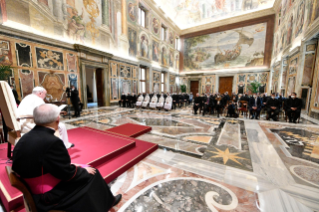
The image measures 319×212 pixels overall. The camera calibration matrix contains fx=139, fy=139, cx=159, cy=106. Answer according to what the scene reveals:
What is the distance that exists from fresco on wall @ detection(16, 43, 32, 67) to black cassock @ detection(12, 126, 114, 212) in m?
7.87

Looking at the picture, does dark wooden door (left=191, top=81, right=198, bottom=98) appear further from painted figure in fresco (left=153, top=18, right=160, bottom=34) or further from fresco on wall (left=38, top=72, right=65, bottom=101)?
fresco on wall (left=38, top=72, right=65, bottom=101)

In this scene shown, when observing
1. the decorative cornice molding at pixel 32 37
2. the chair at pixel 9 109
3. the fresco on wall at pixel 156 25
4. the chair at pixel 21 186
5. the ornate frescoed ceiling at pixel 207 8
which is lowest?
the chair at pixel 21 186

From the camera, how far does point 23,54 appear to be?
651 cm

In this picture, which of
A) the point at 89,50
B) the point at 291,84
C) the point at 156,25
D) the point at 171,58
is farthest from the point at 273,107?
the point at 171,58

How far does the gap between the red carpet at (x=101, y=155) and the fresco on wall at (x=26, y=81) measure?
4613 millimetres

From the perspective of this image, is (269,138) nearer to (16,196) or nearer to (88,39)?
(16,196)

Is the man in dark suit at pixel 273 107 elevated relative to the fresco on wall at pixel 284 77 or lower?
lower

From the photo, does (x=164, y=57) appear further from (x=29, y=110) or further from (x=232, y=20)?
(x=29, y=110)

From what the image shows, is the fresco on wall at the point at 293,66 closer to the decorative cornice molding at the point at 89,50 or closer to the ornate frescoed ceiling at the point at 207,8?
the ornate frescoed ceiling at the point at 207,8

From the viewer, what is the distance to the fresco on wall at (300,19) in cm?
763

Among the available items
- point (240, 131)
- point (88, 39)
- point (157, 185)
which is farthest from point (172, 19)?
point (157, 185)

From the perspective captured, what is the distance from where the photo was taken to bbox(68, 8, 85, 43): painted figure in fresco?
27.4 feet

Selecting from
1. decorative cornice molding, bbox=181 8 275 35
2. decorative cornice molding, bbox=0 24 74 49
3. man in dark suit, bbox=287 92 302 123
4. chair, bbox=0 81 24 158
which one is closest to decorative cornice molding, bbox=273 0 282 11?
decorative cornice molding, bbox=181 8 275 35

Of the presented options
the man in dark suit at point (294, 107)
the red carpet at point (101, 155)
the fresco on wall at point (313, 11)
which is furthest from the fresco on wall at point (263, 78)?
the red carpet at point (101, 155)
